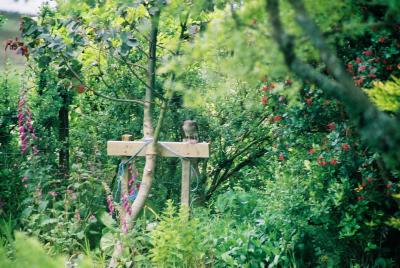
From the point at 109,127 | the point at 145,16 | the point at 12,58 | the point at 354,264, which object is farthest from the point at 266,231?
the point at 12,58

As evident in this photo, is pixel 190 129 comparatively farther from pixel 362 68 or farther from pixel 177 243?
pixel 362 68

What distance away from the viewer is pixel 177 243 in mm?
4012

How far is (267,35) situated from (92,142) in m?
4.18

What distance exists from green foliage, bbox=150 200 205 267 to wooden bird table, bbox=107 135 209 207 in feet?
1.67

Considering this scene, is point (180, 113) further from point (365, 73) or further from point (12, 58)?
point (365, 73)

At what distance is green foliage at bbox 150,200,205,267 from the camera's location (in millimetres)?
3982

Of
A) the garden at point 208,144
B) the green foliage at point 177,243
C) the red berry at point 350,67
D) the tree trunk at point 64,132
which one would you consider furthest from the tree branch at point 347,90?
the tree trunk at point 64,132

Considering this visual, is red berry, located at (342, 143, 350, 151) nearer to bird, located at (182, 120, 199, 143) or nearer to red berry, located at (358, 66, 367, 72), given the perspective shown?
red berry, located at (358, 66, 367, 72)

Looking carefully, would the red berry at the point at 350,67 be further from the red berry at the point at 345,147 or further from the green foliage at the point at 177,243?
the green foliage at the point at 177,243

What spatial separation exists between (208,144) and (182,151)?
0.22 meters

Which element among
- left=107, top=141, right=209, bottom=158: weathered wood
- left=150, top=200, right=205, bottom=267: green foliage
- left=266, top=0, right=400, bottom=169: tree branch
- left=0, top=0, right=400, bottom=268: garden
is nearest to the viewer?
left=266, top=0, right=400, bottom=169: tree branch

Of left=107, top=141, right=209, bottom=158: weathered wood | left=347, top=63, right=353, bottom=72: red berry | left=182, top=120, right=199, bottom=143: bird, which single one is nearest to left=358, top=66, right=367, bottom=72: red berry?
A: left=347, top=63, right=353, bottom=72: red berry

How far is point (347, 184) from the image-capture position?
3.71 m

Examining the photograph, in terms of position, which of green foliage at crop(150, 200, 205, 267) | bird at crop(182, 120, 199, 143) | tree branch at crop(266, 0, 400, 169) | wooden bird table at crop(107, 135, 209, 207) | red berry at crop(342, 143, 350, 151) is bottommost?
green foliage at crop(150, 200, 205, 267)
